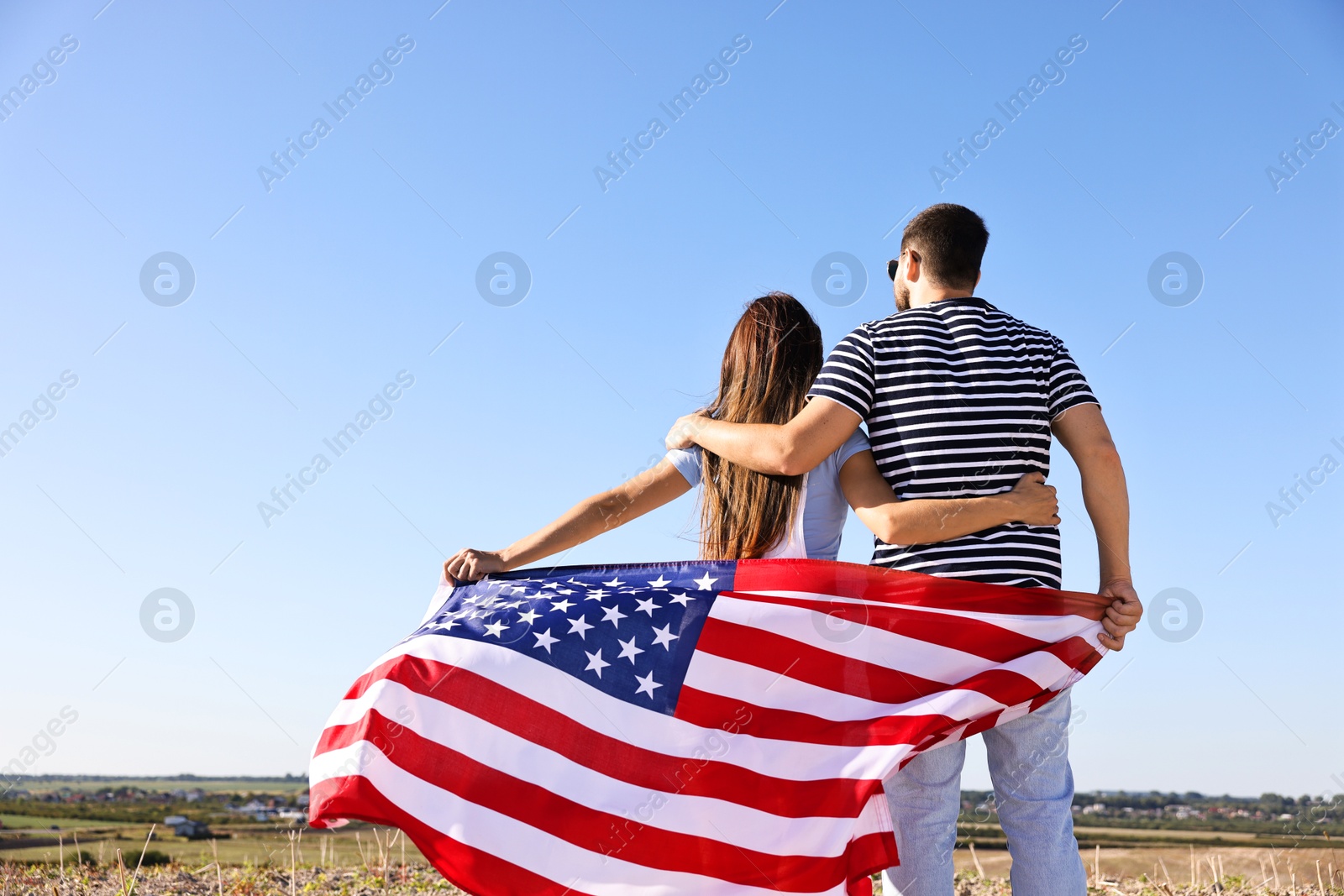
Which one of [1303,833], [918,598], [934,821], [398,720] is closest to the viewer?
[934,821]

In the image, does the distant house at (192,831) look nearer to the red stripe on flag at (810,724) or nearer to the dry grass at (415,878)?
the dry grass at (415,878)

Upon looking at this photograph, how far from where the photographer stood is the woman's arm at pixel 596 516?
11.9 ft

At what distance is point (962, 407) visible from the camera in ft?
9.40

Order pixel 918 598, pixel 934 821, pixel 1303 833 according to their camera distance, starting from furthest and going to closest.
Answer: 1. pixel 1303 833
2. pixel 918 598
3. pixel 934 821

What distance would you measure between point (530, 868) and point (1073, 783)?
1834 mm

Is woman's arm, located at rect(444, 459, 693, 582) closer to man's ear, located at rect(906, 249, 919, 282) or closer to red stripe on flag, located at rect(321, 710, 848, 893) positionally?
red stripe on flag, located at rect(321, 710, 848, 893)

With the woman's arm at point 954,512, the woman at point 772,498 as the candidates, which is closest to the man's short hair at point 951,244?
the woman at point 772,498

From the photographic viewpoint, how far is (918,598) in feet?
9.86

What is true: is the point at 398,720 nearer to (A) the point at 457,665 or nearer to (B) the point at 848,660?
(A) the point at 457,665

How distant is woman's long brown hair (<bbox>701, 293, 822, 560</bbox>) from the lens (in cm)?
332

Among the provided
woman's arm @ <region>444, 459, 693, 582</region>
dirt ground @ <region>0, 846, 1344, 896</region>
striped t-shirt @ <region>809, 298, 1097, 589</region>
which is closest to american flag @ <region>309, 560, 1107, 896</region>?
striped t-shirt @ <region>809, 298, 1097, 589</region>

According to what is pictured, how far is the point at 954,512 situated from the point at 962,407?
13.4 inches

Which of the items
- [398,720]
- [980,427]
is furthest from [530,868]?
[980,427]

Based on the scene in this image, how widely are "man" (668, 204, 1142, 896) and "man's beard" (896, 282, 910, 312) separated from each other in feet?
0.72
